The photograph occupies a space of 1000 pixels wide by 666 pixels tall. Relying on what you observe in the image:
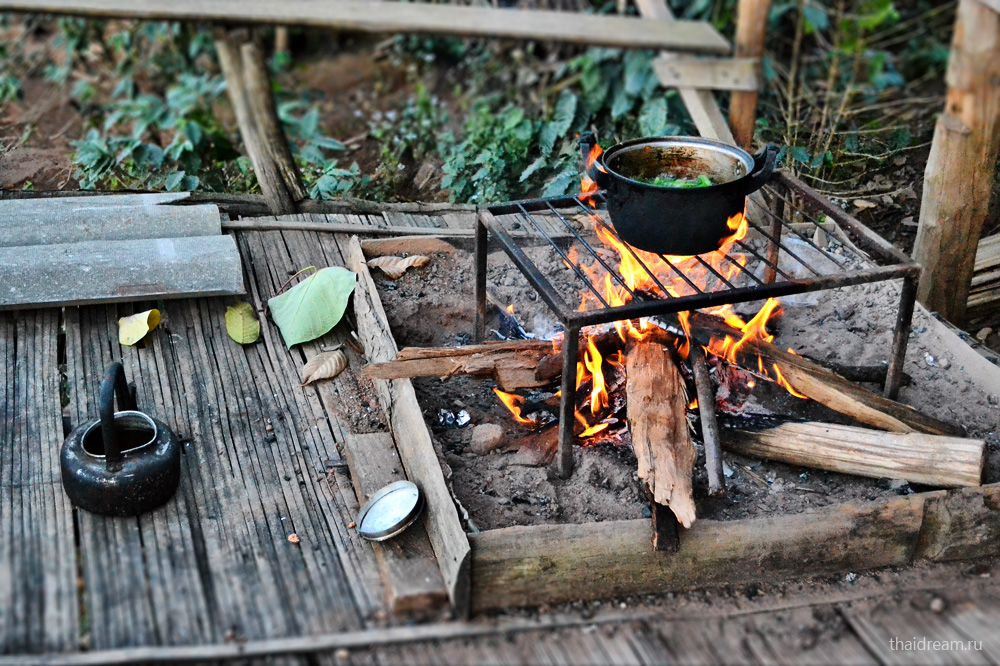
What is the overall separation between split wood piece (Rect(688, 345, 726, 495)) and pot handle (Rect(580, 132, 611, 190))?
2.42 ft

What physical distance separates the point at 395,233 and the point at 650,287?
159cm

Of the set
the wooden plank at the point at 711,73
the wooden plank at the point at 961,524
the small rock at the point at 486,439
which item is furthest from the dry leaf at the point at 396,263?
the wooden plank at the point at 711,73

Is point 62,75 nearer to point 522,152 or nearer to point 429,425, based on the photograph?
point 522,152

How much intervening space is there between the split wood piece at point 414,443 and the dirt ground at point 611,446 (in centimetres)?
9

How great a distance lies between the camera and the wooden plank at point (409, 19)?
638 cm

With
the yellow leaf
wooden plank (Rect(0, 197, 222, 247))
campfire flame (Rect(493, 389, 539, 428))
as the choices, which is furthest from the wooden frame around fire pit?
wooden plank (Rect(0, 197, 222, 247))

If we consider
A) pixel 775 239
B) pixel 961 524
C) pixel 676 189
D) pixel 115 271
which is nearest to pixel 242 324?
pixel 115 271

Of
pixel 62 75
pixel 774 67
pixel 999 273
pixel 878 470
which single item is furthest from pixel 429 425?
pixel 62 75

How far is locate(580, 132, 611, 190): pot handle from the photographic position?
10.6 ft

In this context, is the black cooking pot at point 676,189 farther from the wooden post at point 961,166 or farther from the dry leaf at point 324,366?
the dry leaf at point 324,366

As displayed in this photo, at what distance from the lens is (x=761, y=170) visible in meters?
3.17

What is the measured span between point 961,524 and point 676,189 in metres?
1.44

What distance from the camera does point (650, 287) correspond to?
379 cm

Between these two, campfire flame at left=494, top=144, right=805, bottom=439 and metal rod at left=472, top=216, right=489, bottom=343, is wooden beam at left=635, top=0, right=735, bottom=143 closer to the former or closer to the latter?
campfire flame at left=494, top=144, right=805, bottom=439
